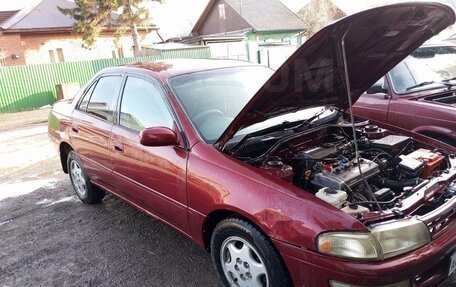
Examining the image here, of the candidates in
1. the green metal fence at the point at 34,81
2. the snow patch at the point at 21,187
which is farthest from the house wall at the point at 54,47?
the snow patch at the point at 21,187

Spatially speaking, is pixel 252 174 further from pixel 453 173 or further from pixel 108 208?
pixel 108 208

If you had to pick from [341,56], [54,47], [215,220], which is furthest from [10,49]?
[341,56]

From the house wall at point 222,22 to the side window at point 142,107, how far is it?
95.2 feet

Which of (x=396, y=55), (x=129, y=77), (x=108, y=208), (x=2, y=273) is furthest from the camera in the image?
Answer: (x=108, y=208)

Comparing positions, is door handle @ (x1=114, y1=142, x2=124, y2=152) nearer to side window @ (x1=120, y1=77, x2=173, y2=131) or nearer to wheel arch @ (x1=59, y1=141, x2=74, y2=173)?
side window @ (x1=120, y1=77, x2=173, y2=131)

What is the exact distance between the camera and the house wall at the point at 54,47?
21266mm

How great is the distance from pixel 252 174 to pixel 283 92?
2.01 feet

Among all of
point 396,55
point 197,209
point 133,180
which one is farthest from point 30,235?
point 396,55

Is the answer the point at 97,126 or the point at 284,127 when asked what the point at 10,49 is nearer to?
the point at 97,126

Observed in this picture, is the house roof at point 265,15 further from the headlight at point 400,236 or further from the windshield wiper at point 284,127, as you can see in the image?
the headlight at point 400,236

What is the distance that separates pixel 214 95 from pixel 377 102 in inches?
96.6

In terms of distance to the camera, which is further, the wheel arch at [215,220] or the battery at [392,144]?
the battery at [392,144]

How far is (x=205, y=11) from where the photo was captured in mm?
35875

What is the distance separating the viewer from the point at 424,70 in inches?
191
